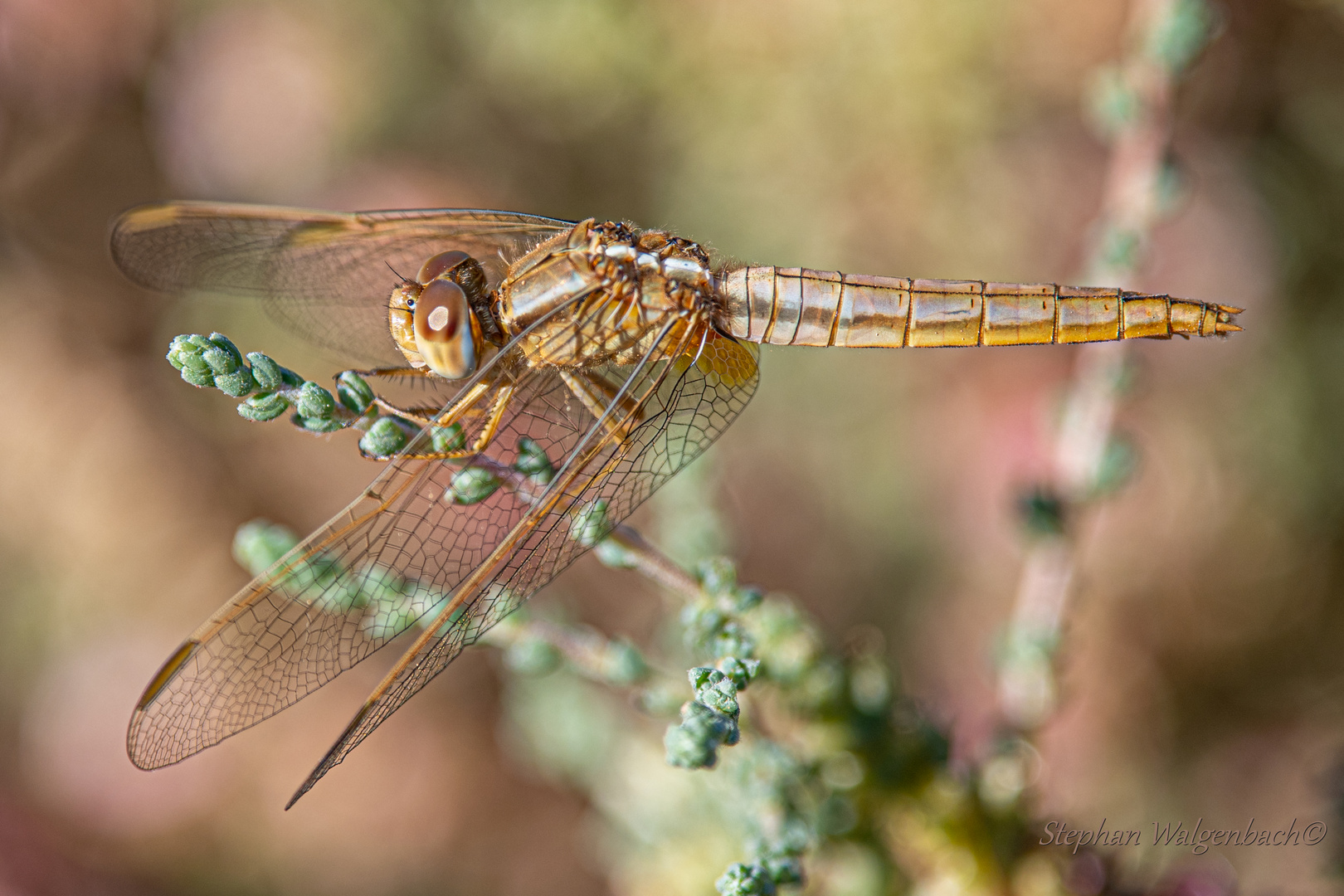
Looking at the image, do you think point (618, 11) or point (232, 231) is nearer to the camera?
point (232, 231)

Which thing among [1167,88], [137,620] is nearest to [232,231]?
[137,620]

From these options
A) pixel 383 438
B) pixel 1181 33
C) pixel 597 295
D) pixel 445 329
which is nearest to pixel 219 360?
pixel 383 438

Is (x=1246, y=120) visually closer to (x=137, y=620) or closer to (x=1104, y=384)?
(x=1104, y=384)

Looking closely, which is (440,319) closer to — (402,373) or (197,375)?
(402,373)

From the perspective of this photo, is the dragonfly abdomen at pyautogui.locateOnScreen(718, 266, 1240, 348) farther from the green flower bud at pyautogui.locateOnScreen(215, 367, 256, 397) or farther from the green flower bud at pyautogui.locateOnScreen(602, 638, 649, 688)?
the green flower bud at pyautogui.locateOnScreen(215, 367, 256, 397)

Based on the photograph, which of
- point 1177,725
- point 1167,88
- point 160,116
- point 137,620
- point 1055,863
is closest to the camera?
point 1055,863

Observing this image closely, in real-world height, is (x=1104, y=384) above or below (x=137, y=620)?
above
